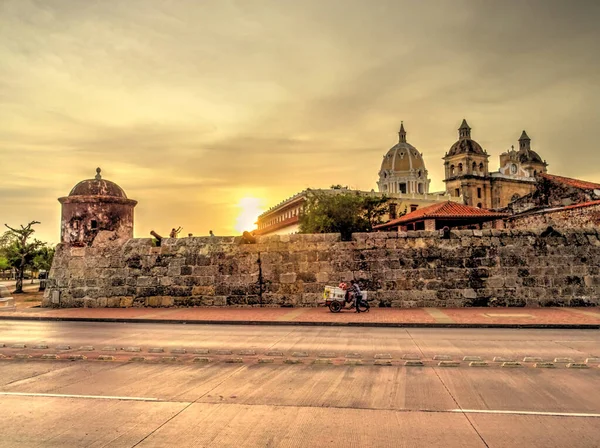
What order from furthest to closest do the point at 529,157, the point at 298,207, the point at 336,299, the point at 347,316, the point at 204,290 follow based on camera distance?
the point at 529,157
the point at 298,207
the point at 204,290
the point at 336,299
the point at 347,316

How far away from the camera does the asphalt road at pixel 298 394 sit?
5.00 metres

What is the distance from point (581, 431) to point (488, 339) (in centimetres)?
639

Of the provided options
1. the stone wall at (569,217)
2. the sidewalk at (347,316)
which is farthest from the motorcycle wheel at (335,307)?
the stone wall at (569,217)

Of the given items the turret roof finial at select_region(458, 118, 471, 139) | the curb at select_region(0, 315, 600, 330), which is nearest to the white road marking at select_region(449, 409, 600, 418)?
the curb at select_region(0, 315, 600, 330)

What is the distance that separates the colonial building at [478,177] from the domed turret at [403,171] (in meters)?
25.6

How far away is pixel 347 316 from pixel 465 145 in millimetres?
102181

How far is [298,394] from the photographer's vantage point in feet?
21.2

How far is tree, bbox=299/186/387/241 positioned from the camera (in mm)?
60375

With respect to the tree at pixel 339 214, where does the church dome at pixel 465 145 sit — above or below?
above

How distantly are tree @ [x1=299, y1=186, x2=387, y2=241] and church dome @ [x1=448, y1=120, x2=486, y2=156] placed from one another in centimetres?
4878

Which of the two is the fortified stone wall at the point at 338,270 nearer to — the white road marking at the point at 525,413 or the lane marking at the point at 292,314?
the lane marking at the point at 292,314

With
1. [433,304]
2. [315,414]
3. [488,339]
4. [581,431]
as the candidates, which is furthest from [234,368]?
[433,304]

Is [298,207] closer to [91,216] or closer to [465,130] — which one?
[465,130]

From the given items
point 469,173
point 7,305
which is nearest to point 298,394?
point 7,305
